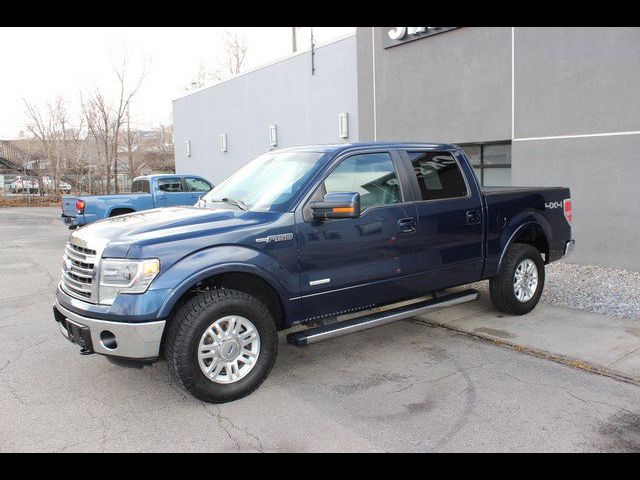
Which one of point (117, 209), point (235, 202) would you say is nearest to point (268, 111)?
point (117, 209)

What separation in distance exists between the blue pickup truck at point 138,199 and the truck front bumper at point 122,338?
28.8ft

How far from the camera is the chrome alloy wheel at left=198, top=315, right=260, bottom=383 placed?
4012 mm

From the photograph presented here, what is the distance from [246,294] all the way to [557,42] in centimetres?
731

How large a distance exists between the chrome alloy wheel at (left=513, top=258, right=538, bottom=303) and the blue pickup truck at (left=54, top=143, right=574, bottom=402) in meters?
0.16

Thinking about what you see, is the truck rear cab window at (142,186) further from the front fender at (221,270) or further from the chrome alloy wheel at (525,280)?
the front fender at (221,270)

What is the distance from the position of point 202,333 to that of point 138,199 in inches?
379

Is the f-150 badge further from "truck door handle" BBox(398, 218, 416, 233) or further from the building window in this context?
the building window

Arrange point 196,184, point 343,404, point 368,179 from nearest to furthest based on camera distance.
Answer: point 343,404 → point 368,179 → point 196,184

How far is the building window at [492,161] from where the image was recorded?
10367 mm

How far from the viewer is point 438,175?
5527 millimetres

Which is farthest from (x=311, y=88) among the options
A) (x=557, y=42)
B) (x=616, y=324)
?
(x=616, y=324)

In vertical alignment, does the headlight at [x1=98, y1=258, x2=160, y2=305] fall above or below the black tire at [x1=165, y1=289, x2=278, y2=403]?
above

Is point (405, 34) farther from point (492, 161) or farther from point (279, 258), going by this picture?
point (279, 258)

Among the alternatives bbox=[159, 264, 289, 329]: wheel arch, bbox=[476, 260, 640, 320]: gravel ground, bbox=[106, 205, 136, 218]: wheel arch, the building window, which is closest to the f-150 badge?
bbox=[159, 264, 289, 329]: wheel arch
